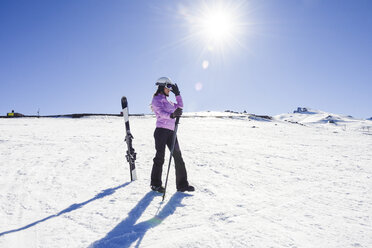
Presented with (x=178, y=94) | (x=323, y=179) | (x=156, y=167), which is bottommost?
(x=323, y=179)

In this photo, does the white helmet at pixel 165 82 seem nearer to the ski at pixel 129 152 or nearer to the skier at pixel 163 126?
the skier at pixel 163 126

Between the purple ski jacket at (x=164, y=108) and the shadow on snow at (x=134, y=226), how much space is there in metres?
1.58

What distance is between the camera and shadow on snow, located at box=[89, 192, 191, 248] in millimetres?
2932

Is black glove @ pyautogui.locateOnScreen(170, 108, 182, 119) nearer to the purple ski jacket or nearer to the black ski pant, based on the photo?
the purple ski jacket

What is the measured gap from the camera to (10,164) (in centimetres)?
694

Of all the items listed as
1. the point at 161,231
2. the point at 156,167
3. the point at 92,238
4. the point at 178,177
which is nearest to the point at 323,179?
the point at 178,177

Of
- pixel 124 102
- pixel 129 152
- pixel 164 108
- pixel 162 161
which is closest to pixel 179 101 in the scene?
pixel 164 108

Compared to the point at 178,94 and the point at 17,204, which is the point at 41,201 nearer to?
the point at 17,204

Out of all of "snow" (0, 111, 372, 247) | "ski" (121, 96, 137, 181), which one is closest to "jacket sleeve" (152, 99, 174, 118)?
"ski" (121, 96, 137, 181)

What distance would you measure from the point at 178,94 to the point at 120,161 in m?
4.16

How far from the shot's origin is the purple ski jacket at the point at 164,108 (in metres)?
4.93

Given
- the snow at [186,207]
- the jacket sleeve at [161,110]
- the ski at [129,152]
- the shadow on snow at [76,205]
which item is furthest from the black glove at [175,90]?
the shadow on snow at [76,205]

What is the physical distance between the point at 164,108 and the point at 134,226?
2.42 metres

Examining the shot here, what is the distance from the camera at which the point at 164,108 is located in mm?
4938
